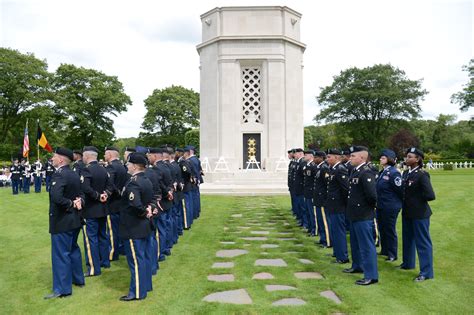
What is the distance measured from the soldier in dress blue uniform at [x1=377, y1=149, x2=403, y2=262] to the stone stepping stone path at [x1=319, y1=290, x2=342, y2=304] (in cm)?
249

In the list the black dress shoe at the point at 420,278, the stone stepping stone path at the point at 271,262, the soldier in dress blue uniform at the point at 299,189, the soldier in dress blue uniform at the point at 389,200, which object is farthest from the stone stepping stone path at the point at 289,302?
the soldier in dress blue uniform at the point at 299,189

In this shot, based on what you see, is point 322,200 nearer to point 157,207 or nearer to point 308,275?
point 308,275

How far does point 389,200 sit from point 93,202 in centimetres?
531

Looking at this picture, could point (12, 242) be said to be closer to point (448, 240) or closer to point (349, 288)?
point (349, 288)

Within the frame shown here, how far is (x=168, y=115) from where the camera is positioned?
5419cm

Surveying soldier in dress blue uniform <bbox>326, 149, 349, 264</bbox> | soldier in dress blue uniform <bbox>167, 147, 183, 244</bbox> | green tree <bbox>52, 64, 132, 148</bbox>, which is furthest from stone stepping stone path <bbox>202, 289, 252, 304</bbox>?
green tree <bbox>52, 64, 132, 148</bbox>

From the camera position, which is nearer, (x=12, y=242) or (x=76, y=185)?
(x=76, y=185)

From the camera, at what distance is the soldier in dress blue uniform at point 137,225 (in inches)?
209

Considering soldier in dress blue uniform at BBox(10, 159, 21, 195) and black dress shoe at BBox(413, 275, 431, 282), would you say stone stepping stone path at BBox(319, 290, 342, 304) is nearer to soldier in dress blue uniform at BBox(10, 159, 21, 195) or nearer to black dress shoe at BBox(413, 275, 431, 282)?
black dress shoe at BBox(413, 275, 431, 282)

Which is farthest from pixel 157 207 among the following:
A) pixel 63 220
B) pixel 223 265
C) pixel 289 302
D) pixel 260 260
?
pixel 289 302

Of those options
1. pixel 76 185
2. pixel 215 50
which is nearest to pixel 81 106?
pixel 215 50

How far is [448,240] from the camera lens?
8766 mm

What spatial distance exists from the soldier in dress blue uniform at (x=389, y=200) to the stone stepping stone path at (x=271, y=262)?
6.82 feet

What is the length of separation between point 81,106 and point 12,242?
119 ft
